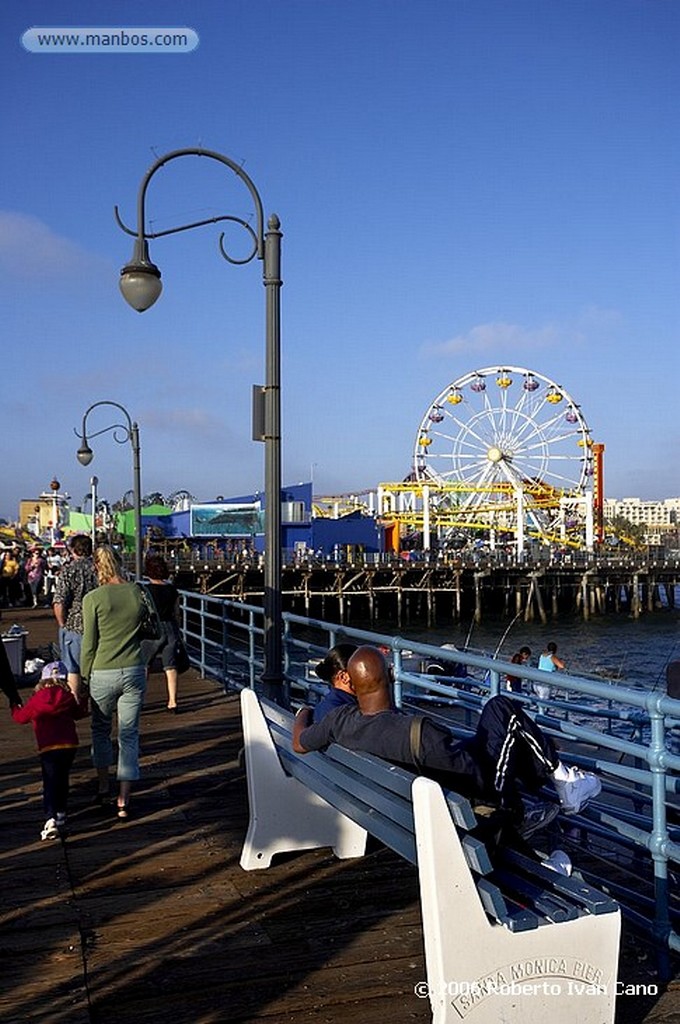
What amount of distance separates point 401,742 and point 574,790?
0.70m

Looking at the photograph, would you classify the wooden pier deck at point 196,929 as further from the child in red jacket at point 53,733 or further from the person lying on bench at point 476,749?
the person lying on bench at point 476,749

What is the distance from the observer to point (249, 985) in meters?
3.53

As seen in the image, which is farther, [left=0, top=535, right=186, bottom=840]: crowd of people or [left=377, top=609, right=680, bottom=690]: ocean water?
[left=377, top=609, right=680, bottom=690]: ocean water

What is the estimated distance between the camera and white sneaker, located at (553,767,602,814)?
3723mm

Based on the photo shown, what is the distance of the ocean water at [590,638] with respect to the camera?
33.2 m

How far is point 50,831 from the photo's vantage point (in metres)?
5.36

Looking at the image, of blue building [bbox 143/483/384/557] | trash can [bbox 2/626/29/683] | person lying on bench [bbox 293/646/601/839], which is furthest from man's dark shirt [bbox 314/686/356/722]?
blue building [bbox 143/483/384/557]

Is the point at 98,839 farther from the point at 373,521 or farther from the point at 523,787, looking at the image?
the point at 373,521

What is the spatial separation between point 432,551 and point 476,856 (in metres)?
59.5

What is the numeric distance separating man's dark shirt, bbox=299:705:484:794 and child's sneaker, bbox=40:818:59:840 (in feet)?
6.69

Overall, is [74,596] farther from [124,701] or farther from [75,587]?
[124,701]

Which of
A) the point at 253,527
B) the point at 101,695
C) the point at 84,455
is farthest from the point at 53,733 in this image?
the point at 253,527

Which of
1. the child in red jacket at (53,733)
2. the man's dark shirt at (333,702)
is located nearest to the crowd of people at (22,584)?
the child in red jacket at (53,733)

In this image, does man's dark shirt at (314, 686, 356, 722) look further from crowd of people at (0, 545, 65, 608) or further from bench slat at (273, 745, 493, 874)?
Result: crowd of people at (0, 545, 65, 608)
